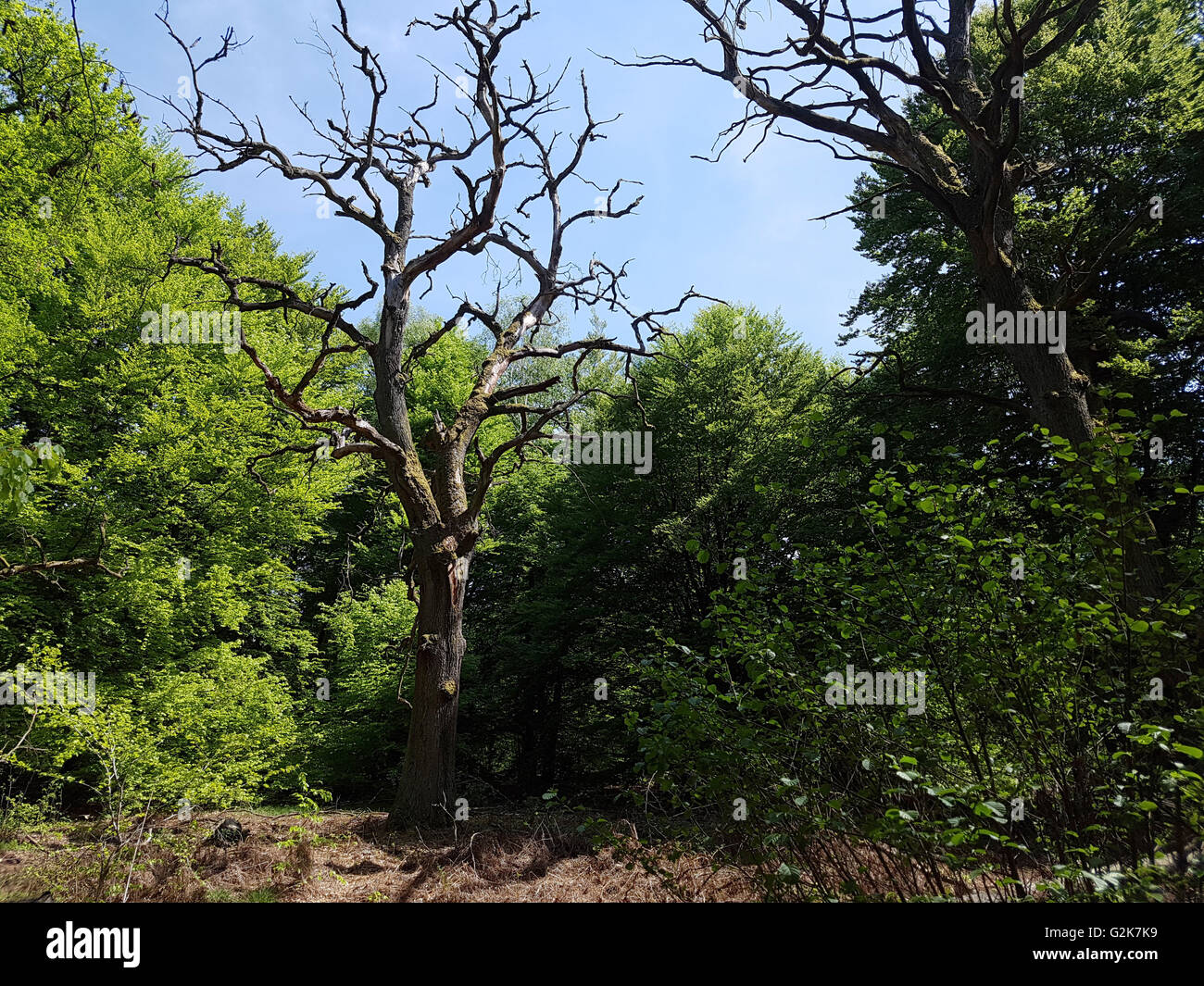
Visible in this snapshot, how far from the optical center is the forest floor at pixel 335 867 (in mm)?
4871

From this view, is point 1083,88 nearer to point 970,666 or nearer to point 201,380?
point 970,666

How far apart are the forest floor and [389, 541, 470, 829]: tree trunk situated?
0.39 m

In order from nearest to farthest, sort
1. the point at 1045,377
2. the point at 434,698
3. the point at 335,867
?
the point at 1045,377
the point at 335,867
the point at 434,698

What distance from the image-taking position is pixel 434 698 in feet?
27.8

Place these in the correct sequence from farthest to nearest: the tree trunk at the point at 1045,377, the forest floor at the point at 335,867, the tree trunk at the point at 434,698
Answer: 1. the tree trunk at the point at 434,698
2. the tree trunk at the point at 1045,377
3. the forest floor at the point at 335,867

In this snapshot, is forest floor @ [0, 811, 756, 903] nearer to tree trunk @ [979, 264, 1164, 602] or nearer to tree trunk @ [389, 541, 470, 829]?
tree trunk @ [389, 541, 470, 829]

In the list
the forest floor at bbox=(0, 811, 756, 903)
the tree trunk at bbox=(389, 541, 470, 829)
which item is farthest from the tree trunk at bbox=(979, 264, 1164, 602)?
the tree trunk at bbox=(389, 541, 470, 829)

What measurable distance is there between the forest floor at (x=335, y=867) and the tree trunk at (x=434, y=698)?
39 centimetres

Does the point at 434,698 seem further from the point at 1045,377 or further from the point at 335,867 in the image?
the point at 1045,377

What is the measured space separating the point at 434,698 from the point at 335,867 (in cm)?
215

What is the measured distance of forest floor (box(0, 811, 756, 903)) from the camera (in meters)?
4.87

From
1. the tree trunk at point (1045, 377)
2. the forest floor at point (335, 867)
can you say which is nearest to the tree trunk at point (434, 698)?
the forest floor at point (335, 867)

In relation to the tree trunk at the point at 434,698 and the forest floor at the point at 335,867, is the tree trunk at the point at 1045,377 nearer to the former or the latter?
the forest floor at the point at 335,867

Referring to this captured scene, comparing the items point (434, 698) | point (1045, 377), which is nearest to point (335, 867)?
point (434, 698)
